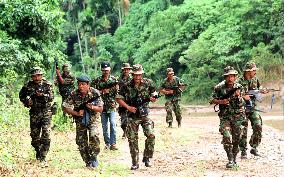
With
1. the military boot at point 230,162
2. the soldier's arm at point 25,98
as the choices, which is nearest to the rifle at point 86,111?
the soldier's arm at point 25,98

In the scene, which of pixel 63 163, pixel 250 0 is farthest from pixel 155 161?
pixel 250 0

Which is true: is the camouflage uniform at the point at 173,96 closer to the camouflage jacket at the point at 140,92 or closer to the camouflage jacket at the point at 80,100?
the camouflage jacket at the point at 140,92

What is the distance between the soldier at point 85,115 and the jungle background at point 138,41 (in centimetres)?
53

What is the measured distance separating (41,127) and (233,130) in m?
3.83

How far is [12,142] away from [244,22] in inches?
1116

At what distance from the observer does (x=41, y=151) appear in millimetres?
9664

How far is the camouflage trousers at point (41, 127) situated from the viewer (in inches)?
378

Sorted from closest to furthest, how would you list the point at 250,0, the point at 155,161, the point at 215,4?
the point at 155,161
the point at 250,0
the point at 215,4

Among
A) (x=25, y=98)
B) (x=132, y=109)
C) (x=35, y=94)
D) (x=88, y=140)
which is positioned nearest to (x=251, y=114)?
(x=132, y=109)

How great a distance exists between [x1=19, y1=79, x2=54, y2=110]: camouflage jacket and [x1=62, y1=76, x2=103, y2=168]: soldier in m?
0.67

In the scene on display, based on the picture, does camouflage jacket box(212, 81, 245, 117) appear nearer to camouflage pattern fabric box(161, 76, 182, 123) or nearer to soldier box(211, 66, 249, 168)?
soldier box(211, 66, 249, 168)

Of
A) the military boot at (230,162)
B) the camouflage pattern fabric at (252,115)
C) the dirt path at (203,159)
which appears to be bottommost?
the dirt path at (203,159)

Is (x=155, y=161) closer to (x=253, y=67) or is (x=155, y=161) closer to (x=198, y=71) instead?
(x=253, y=67)

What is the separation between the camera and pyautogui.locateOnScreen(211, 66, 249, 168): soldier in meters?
9.60
